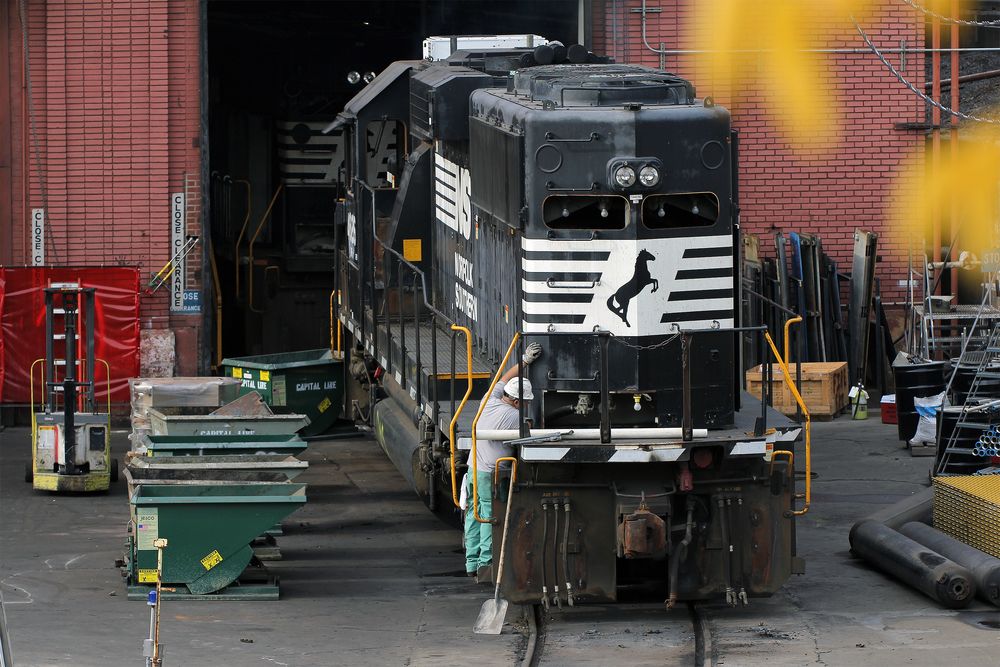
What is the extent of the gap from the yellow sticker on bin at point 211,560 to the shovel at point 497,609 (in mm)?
1964

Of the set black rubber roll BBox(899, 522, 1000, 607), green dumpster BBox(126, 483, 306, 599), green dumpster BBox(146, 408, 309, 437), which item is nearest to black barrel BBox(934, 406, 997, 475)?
black rubber roll BBox(899, 522, 1000, 607)

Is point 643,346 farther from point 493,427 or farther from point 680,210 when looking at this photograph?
point 493,427

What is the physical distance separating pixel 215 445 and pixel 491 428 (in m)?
2.90

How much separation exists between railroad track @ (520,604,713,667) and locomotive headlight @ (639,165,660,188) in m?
2.97

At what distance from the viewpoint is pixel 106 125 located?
19.4m

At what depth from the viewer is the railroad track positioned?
10.4 m

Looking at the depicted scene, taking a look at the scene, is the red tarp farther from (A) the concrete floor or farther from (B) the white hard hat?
→ (B) the white hard hat

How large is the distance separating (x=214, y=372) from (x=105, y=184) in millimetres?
2646

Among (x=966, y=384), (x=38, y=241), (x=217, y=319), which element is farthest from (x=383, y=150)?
(x=966, y=384)

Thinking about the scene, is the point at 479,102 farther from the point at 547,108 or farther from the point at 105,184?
the point at 105,184

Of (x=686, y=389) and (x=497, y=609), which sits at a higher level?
(x=686, y=389)

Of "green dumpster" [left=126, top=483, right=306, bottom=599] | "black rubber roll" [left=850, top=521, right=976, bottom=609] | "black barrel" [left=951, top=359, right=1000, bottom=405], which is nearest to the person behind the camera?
"black rubber roll" [left=850, top=521, right=976, bottom=609]

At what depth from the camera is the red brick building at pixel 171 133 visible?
1931cm

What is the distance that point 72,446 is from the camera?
51.4 feet
